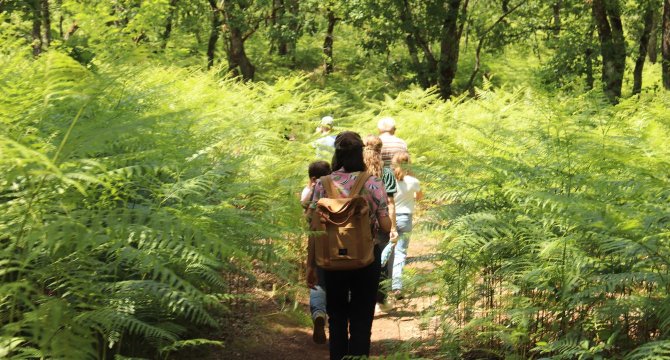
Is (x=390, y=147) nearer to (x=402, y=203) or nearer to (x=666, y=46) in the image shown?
(x=402, y=203)

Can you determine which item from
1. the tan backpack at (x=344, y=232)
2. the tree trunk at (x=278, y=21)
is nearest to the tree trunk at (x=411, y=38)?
the tree trunk at (x=278, y=21)

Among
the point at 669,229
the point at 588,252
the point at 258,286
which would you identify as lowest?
the point at 258,286

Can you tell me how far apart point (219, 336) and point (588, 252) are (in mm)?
3161

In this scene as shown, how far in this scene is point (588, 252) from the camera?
514cm

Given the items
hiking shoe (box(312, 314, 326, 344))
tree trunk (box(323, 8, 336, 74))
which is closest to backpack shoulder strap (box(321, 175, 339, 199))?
hiking shoe (box(312, 314, 326, 344))

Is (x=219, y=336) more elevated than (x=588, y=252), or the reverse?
(x=588, y=252)

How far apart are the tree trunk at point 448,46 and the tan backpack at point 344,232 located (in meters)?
16.7

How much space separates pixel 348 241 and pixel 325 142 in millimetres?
5103

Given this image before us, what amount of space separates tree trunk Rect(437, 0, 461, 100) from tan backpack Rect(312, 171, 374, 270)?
54.7ft

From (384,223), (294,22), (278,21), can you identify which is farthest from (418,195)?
(278,21)

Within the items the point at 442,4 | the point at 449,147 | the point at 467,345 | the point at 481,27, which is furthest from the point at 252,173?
the point at 481,27

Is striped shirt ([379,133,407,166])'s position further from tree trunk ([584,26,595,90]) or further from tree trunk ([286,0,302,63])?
tree trunk ([286,0,302,63])

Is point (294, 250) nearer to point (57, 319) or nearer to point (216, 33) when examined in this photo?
point (57, 319)

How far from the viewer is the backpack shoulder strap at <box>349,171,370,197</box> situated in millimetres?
5238
